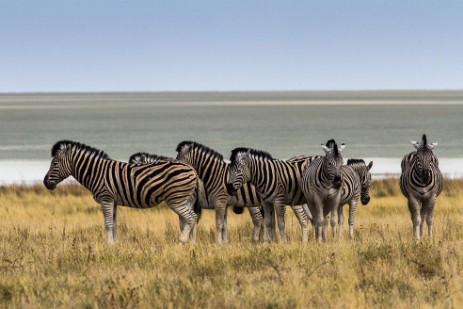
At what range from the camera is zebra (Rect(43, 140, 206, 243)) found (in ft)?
45.8

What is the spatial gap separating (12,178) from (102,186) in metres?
30.5

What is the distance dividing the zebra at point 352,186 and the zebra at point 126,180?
8.96 ft

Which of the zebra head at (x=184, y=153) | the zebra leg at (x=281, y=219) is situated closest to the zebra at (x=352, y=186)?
the zebra leg at (x=281, y=219)

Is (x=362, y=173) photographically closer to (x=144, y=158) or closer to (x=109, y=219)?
(x=144, y=158)

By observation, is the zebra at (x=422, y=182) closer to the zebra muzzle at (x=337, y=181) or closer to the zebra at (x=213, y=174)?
the zebra muzzle at (x=337, y=181)

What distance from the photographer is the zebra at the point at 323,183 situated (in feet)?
45.0

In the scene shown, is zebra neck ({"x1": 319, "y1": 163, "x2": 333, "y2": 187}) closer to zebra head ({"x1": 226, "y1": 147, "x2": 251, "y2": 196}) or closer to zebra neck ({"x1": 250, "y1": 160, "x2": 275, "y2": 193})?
zebra neck ({"x1": 250, "y1": 160, "x2": 275, "y2": 193})

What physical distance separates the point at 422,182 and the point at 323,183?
6.67 ft

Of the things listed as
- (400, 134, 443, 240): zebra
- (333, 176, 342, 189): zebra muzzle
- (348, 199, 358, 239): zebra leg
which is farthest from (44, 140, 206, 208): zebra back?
(400, 134, 443, 240): zebra

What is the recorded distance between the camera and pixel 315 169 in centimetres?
1419

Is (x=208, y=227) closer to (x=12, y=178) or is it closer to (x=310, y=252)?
(x=310, y=252)

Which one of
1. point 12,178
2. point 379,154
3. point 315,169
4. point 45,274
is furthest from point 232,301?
point 379,154

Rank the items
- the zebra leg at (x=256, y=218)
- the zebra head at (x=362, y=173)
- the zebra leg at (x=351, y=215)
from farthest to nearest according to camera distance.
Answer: the zebra head at (x=362, y=173) < the zebra leg at (x=351, y=215) < the zebra leg at (x=256, y=218)

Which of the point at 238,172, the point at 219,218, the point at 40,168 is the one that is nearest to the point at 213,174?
the point at 238,172
